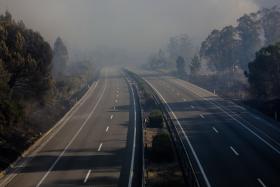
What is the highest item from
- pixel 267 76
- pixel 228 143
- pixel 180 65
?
pixel 180 65

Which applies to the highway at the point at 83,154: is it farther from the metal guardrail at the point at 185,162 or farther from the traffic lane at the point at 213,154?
the traffic lane at the point at 213,154

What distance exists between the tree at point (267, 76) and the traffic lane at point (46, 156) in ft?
72.6

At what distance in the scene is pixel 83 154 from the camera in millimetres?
33812

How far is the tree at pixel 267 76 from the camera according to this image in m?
59.2

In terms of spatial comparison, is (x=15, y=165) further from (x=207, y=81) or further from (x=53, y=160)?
(x=207, y=81)

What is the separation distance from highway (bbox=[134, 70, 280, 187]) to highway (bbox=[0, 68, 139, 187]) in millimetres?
4609

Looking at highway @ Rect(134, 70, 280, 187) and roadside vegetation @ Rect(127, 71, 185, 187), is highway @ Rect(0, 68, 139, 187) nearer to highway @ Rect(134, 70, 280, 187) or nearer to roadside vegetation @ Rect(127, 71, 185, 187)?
roadside vegetation @ Rect(127, 71, 185, 187)

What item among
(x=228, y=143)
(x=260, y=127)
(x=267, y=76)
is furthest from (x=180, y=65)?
(x=228, y=143)

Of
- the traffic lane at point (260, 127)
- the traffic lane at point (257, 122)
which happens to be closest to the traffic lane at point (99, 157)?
the traffic lane at point (260, 127)

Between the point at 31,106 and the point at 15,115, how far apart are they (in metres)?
13.6

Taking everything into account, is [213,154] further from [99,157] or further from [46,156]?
[46,156]

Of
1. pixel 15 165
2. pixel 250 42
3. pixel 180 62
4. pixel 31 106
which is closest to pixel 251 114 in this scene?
pixel 31 106

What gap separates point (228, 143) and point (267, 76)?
88.0 feet

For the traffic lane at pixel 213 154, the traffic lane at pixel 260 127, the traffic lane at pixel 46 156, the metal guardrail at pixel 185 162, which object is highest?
the metal guardrail at pixel 185 162
